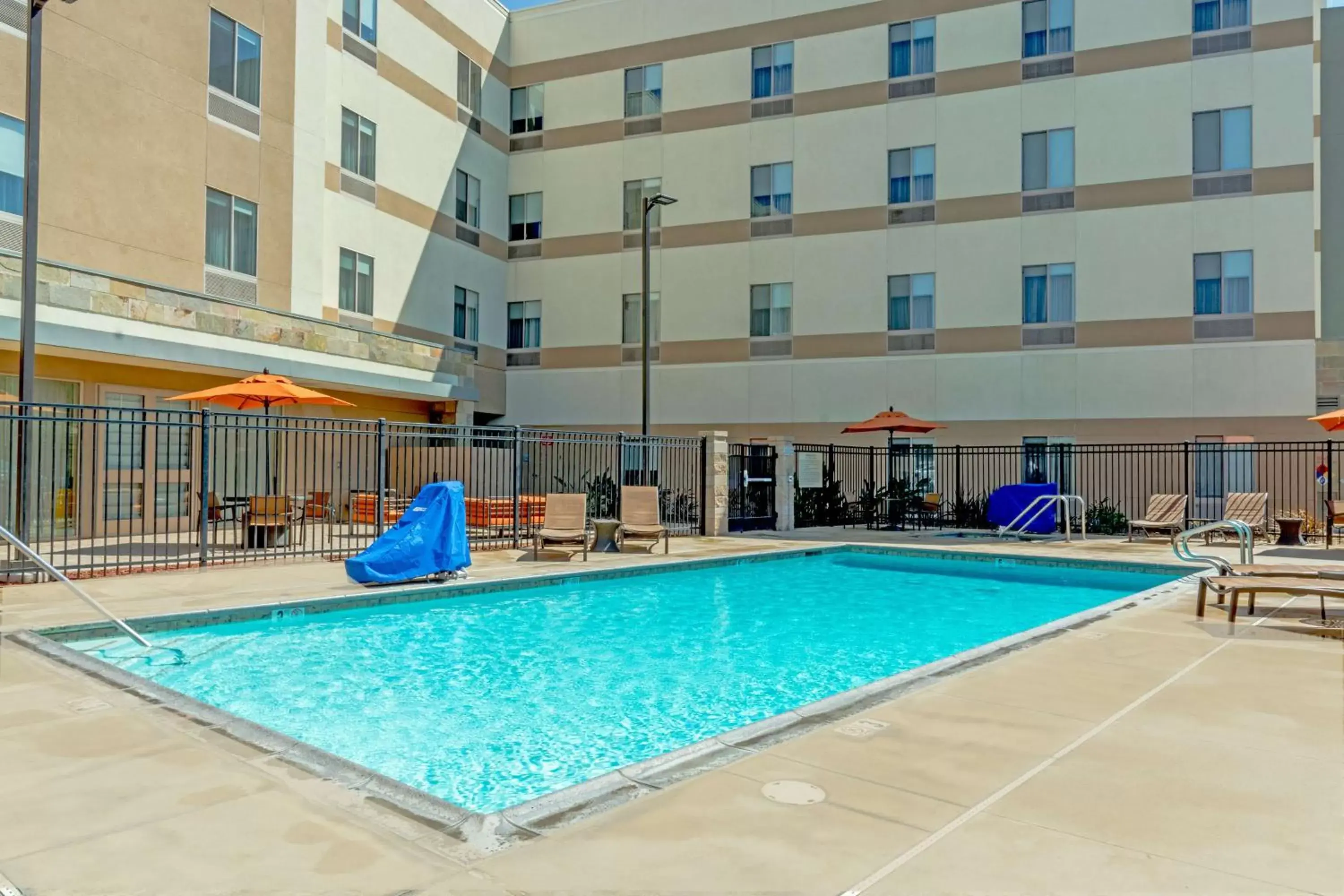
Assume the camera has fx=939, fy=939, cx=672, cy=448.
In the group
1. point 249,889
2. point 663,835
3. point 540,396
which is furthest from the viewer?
point 540,396

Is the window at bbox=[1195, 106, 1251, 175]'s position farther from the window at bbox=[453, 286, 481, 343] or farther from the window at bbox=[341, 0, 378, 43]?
the window at bbox=[341, 0, 378, 43]

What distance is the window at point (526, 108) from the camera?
31109 millimetres

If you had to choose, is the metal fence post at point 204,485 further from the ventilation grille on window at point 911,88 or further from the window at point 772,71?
the ventilation grille on window at point 911,88

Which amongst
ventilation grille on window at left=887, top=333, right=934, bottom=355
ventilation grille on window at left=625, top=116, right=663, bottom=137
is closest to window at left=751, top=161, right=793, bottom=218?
ventilation grille on window at left=625, top=116, right=663, bottom=137

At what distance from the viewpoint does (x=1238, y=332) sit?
23.3 m

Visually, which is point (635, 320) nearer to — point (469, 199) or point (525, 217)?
point (525, 217)

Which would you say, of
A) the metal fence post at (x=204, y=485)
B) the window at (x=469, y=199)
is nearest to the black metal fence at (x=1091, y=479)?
the window at (x=469, y=199)

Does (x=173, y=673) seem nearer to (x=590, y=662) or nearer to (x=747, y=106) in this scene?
(x=590, y=662)

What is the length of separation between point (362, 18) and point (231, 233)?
28.9 ft

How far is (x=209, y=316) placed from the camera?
1733cm

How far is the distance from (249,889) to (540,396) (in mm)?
27867

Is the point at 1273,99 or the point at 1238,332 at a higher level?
the point at 1273,99

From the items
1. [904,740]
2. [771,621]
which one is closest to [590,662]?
[771,621]

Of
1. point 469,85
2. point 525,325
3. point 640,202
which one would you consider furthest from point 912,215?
point 469,85
